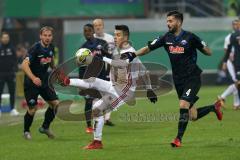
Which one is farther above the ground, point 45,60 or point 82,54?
point 82,54

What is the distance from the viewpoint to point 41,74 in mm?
15602

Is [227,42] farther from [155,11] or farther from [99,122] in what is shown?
[155,11]

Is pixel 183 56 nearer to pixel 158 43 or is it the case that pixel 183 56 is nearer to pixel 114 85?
pixel 158 43

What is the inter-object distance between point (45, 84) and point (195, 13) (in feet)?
77.3

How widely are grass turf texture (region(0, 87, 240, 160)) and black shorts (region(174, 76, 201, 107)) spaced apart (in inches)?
32.5

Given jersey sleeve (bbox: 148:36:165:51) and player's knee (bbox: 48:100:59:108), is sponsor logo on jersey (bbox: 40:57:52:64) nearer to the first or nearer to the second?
player's knee (bbox: 48:100:59:108)

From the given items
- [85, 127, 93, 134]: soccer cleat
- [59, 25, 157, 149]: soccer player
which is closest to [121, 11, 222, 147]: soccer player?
[59, 25, 157, 149]: soccer player

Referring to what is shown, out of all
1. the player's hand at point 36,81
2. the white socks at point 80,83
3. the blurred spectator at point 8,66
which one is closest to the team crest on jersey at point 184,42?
the white socks at point 80,83

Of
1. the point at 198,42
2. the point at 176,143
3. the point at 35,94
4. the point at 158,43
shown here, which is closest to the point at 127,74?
the point at 35,94

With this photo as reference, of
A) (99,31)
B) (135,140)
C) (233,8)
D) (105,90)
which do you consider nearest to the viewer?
(105,90)

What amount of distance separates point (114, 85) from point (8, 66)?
31.0 ft

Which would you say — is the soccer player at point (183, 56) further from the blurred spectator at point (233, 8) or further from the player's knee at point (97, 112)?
the blurred spectator at point (233, 8)

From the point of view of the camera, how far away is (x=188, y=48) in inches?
535

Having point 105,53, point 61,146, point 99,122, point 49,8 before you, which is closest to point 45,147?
point 61,146
